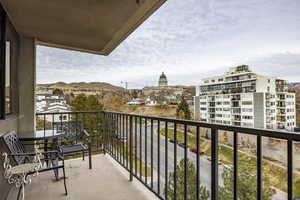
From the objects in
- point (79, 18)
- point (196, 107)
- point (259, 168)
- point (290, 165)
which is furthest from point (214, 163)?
point (196, 107)

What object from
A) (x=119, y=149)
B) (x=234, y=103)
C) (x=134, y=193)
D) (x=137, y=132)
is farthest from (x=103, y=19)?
(x=234, y=103)

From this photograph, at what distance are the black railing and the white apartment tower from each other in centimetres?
86

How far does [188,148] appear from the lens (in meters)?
1.68

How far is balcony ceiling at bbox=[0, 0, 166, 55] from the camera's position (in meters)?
2.19

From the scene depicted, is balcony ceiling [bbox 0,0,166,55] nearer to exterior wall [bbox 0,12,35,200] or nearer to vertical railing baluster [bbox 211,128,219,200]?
exterior wall [bbox 0,12,35,200]

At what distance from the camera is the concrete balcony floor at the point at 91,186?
7.16 ft

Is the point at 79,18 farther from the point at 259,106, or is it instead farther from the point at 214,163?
the point at 259,106

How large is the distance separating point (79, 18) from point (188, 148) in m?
2.30

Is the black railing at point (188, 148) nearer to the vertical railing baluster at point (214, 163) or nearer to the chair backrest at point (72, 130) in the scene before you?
the vertical railing baluster at point (214, 163)

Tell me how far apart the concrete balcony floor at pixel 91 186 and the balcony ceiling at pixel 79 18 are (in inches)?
90.9

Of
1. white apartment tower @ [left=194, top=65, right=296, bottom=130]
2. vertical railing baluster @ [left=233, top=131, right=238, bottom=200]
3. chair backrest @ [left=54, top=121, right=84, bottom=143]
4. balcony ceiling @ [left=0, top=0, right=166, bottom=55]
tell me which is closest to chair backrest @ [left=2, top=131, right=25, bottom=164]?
chair backrest @ [left=54, top=121, right=84, bottom=143]

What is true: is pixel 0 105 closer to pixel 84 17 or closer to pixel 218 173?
pixel 84 17

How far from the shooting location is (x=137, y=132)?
2.63 m

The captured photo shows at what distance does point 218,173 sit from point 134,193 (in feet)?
4.33
